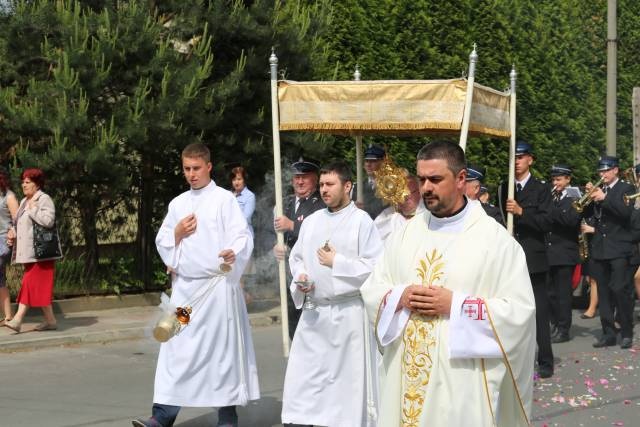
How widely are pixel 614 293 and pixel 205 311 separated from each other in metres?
5.79

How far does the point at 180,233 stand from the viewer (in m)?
7.71

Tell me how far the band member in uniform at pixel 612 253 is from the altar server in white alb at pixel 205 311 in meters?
5.27

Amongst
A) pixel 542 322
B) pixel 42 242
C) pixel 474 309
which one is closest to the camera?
pixel 474 309

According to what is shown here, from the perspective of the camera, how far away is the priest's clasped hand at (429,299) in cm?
488

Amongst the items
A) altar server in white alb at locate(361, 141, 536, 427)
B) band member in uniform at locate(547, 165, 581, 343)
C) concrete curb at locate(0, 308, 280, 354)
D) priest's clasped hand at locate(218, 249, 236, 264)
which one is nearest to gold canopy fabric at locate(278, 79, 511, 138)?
priest's clasped hand at locate(218, 249, 236, 264)

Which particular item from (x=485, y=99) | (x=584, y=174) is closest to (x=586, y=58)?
(x=584, y=174)

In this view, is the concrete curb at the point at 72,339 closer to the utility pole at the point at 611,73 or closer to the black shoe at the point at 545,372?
the black shoe at the point at 545,372

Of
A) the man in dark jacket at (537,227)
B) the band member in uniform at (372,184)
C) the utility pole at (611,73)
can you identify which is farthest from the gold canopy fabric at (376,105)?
the utility pole at (611,73)

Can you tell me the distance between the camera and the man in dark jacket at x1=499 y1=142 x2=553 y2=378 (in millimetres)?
9953

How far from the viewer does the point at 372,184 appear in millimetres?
10031

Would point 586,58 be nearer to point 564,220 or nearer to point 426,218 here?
point 564,220

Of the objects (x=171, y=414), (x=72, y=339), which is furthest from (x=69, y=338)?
(x=171, y=414)

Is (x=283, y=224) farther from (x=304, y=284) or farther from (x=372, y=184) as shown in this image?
(x=372, y=184)

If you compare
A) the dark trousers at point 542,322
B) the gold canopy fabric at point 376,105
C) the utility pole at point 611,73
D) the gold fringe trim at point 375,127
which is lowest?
the dark trousers at point 542,322
